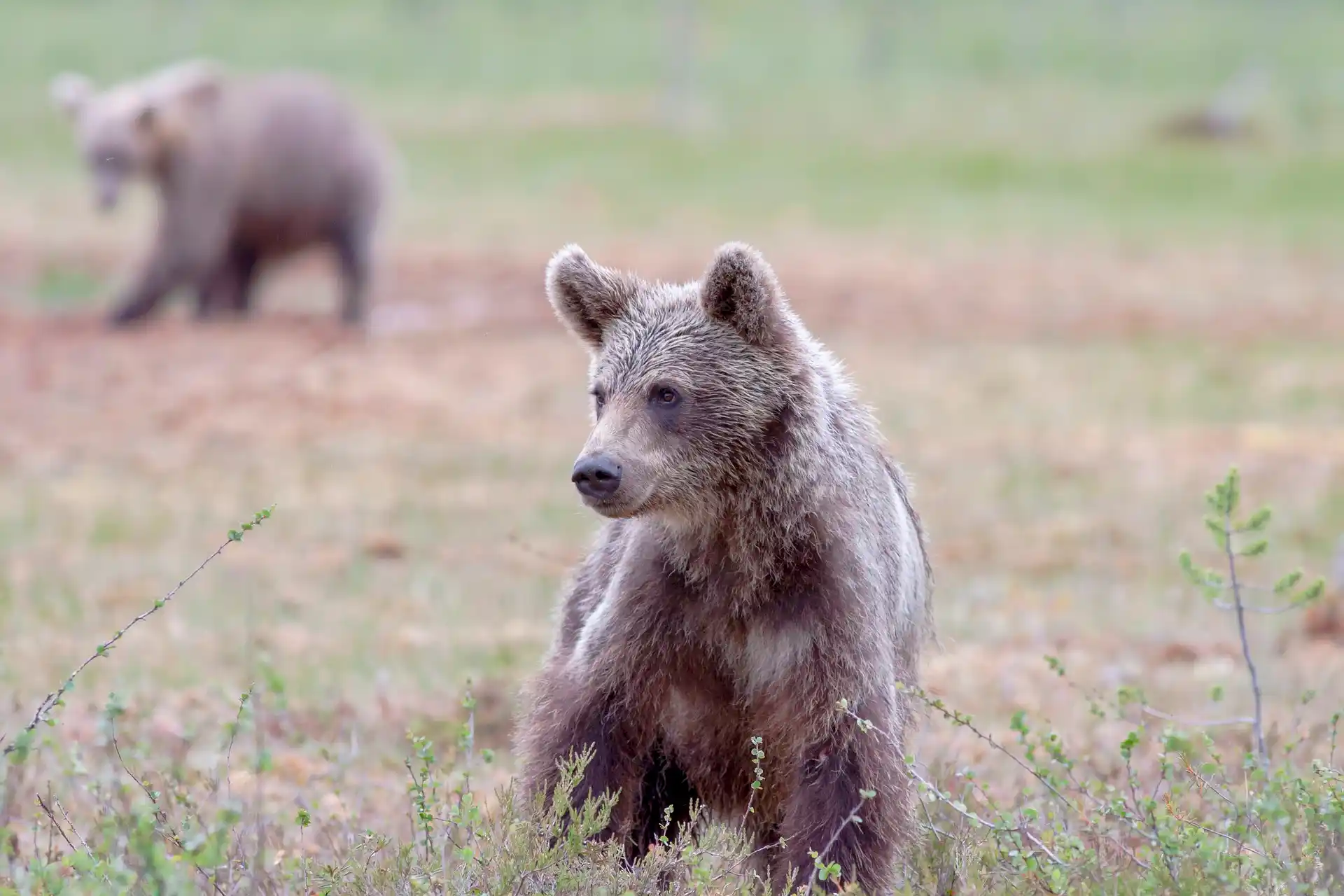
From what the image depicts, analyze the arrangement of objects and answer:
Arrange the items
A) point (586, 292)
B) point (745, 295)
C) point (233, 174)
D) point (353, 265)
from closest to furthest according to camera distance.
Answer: point (745, 295) → point (586, 292) → point (233, 174) → point (353, 265)

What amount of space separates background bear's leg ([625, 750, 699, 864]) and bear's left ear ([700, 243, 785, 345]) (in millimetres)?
1257

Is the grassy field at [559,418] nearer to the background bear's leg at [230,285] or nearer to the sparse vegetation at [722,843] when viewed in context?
the sparse vegetation at [722,843]

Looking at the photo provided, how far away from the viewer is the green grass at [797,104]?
28531 millimetres

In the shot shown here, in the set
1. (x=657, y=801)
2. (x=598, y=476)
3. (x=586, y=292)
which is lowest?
(x=657, y=801)

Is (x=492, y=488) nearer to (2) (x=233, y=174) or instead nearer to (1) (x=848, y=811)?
(2) (x=233, y=174)

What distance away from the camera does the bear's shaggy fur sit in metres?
18.2

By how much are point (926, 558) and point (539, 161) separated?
2731 cm

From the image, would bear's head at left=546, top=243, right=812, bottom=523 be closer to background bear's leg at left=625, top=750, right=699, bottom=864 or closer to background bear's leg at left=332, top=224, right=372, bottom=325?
background bear's leg at left=625, top=750, right=699, bottom=864

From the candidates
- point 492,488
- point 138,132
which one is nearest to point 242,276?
point 138,132

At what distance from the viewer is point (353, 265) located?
19125mm

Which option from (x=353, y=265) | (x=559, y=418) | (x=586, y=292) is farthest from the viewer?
(x=353, y=265)

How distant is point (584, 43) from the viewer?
47.9 metres

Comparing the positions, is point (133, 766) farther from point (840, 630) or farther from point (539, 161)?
point (539, 161)

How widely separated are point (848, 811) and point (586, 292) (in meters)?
1.73
